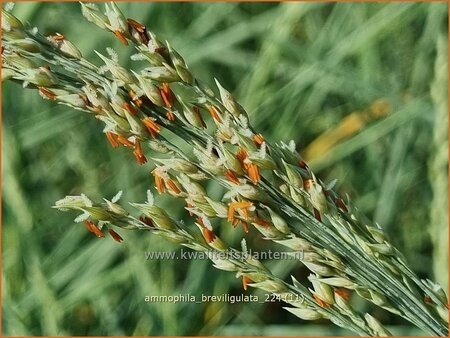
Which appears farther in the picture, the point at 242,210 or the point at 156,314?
the point at 156,314

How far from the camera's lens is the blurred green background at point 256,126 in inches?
56.7

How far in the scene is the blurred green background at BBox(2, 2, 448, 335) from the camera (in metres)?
1.44

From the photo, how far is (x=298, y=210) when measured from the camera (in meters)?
0.65

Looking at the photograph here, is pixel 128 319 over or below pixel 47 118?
below

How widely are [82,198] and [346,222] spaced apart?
0.86 ft

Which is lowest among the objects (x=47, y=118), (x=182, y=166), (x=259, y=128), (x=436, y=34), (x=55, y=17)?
(x=47, y=118)

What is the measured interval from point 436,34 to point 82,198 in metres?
1.28

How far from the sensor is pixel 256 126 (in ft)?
5.15

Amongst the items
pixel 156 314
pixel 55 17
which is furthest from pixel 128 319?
pixel 55 17

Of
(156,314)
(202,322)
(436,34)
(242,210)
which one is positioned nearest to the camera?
(242,210)

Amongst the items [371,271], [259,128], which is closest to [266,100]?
[259,128]

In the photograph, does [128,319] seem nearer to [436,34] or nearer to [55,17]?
[55,17]

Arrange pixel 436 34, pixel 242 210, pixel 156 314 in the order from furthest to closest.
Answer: pixel 436 34, pixel 156 314, pixel 242 210

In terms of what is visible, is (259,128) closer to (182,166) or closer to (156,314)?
(156,314)
